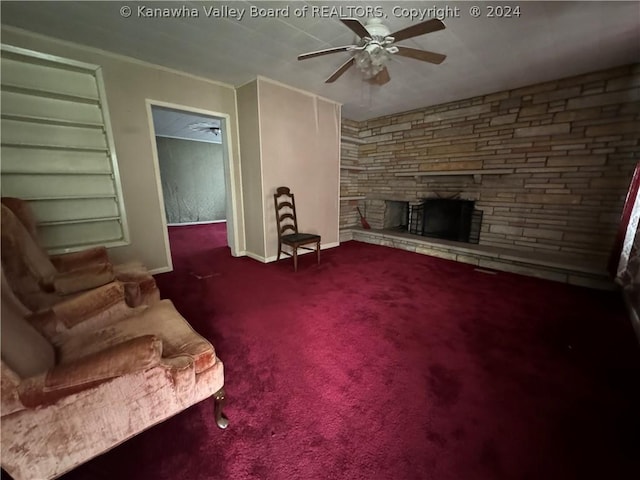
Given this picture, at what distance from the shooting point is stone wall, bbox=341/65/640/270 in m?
2.73

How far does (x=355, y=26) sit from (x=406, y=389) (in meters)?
2.33

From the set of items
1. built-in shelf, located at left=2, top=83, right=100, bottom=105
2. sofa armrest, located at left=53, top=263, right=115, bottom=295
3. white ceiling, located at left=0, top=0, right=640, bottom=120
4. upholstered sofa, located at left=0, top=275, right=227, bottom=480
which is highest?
white ceiling, located at left=0, top=0, right=640, bottom=120

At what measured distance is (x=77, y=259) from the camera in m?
1.76

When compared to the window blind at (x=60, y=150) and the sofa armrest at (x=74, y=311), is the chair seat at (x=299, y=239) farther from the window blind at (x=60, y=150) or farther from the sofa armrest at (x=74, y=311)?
the sofa armrest at (x=74, y=311)

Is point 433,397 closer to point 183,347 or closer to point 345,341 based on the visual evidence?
point 345,341

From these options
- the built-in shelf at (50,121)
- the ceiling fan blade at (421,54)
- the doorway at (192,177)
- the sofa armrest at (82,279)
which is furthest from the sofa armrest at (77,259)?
the doorway at (192,177)

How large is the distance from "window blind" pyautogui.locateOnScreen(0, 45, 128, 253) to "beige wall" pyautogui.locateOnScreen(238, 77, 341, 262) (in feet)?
4.98

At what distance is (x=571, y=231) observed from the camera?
3061 millimetres

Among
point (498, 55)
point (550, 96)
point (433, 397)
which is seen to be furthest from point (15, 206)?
point (550, 96)

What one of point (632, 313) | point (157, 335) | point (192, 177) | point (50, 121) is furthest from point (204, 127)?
point (632, 313)

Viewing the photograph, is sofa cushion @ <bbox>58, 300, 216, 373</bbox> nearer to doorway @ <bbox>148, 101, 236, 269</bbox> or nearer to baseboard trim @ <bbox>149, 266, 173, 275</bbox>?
baseboard trim @ <bbox>149, 266, 173, 275</bbox>

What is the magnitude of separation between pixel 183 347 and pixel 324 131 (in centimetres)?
365

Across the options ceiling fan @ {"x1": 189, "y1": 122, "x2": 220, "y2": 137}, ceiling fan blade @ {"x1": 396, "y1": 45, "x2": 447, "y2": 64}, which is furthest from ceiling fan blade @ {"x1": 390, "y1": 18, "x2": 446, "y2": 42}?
ceiling fan @ {"x1": 189, "y1": 122, "x2": 220, "y2": 137}

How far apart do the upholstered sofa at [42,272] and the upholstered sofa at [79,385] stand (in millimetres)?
206
